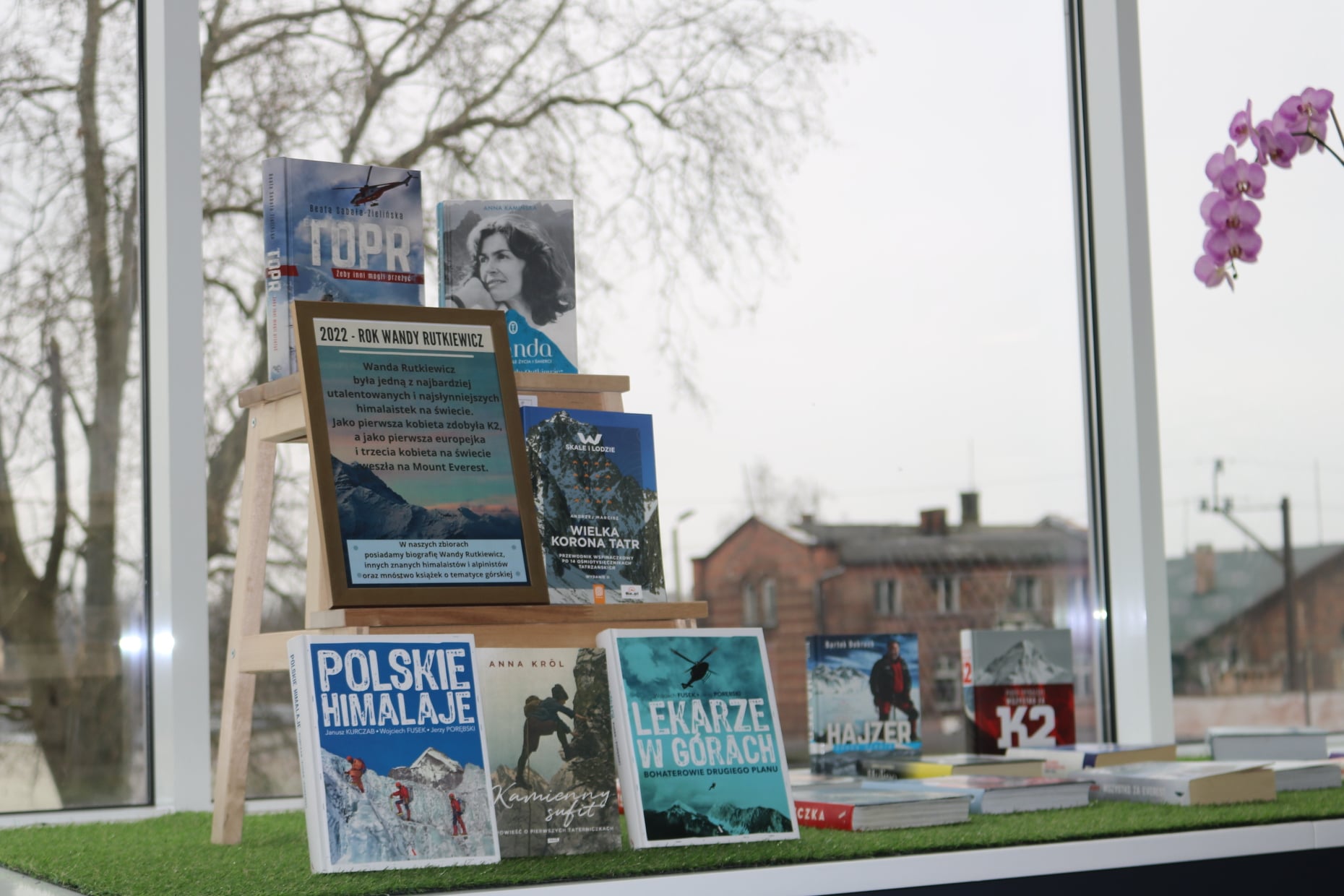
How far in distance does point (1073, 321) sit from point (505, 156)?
133 centimetres

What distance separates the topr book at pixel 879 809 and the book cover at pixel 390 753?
1.69ft

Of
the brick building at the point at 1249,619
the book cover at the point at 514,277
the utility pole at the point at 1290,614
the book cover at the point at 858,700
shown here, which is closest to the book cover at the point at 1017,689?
the book cover at the point at 858,700

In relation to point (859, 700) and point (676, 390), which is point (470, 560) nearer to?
Result: point (859, 700)

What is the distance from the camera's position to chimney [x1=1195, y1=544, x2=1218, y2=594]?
311 centimetres

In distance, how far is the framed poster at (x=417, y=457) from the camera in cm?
157

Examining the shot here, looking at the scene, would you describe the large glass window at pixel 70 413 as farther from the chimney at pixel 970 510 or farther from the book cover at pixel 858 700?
the chimney at pixel 970 510

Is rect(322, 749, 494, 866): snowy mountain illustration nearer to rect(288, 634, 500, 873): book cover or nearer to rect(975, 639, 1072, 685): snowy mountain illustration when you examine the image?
rect(288, 634, 500, 873): book cover

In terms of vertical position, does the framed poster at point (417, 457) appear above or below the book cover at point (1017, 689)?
above

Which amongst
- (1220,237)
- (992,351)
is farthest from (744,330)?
(1220,237)

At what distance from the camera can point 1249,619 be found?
3.17 meters

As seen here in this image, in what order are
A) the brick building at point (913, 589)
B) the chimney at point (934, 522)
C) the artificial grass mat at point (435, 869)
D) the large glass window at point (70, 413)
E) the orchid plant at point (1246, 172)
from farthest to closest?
1. the chimney at point (934, 522)
2. the brick building at point (913, 589)
3. the large glass window at point (70, 413)
4. the orchid plant at point (1246, 172)
5. the artificial grass mat at point (435, 869)

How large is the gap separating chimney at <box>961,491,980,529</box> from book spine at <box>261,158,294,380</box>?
1.62m

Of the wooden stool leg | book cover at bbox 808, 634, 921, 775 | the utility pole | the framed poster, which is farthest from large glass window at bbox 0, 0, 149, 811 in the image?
the utility pole

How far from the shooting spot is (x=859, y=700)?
2.35 m
